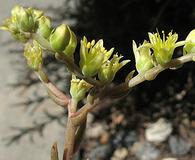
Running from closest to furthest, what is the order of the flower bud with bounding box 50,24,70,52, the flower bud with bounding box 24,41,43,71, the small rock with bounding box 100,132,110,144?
1. the flower bud with bounding box 50,24,70,52
2. the flower bud with bounding box 24,41,43,71
3. the small rock with bounding box 100,132,110,144

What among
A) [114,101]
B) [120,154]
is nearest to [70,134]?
[120,154]

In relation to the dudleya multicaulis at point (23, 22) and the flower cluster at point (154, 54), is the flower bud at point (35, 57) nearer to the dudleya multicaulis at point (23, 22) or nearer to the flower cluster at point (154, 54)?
the dudleya multicaulis at point (23, 22)

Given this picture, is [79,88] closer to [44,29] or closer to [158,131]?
[44,29]

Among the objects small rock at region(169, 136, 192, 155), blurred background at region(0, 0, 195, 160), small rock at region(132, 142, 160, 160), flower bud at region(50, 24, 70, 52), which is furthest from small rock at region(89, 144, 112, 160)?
flower bud at region(50, 24, 70, 52)

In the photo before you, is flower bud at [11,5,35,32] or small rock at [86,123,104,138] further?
small rock at [86,123,104,138]

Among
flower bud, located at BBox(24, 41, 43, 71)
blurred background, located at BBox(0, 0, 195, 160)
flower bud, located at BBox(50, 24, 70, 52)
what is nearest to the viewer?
flower bud, located at BBox(50, 24, 70, 52)

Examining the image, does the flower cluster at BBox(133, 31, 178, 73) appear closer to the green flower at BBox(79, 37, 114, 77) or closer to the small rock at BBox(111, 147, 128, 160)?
the green flower at BBox(79, 37, 114, 77)

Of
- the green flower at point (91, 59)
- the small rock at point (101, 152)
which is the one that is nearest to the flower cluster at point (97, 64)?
→ the green flower at point (91, 59)
